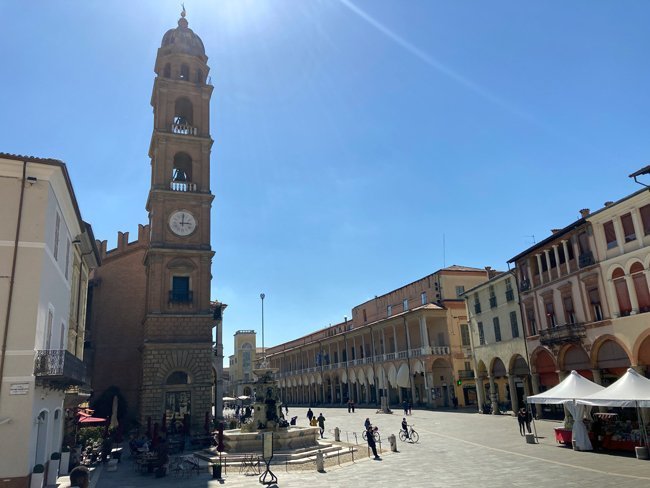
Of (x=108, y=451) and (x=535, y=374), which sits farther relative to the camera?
(x=535, y=374)

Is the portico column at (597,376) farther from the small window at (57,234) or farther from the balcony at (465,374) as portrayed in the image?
the small window at (57,234)

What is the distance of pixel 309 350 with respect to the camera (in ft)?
270

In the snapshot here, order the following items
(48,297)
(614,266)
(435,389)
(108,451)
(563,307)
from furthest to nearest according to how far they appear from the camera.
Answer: (435,389) → (563,307) → (614,266) → (108,451) → (48,297)

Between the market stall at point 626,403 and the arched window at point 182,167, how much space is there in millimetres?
28769

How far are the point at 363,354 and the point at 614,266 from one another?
1584 inches

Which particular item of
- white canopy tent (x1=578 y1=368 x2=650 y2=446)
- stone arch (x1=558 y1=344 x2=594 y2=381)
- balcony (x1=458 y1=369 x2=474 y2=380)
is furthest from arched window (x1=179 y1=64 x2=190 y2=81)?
balcony (x1=458 y1=369 x2=474 y2=380)

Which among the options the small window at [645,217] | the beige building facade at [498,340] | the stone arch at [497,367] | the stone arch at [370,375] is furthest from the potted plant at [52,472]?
the stone arch at [370,375]

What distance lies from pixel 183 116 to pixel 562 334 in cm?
3093

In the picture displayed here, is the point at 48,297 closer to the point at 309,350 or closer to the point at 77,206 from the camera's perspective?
the point at 77,206

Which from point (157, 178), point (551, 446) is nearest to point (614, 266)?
point (551, 446)

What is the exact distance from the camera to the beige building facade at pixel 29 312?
1403 cm

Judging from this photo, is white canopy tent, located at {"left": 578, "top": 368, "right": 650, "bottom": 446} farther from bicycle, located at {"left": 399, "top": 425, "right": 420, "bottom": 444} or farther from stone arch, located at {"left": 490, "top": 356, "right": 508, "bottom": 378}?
stone arch, located at {"left": 490, "top": 356, "right": 508, "bottom": 378}

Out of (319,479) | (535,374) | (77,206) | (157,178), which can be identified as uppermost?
(157,178)

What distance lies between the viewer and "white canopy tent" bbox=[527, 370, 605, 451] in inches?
810
